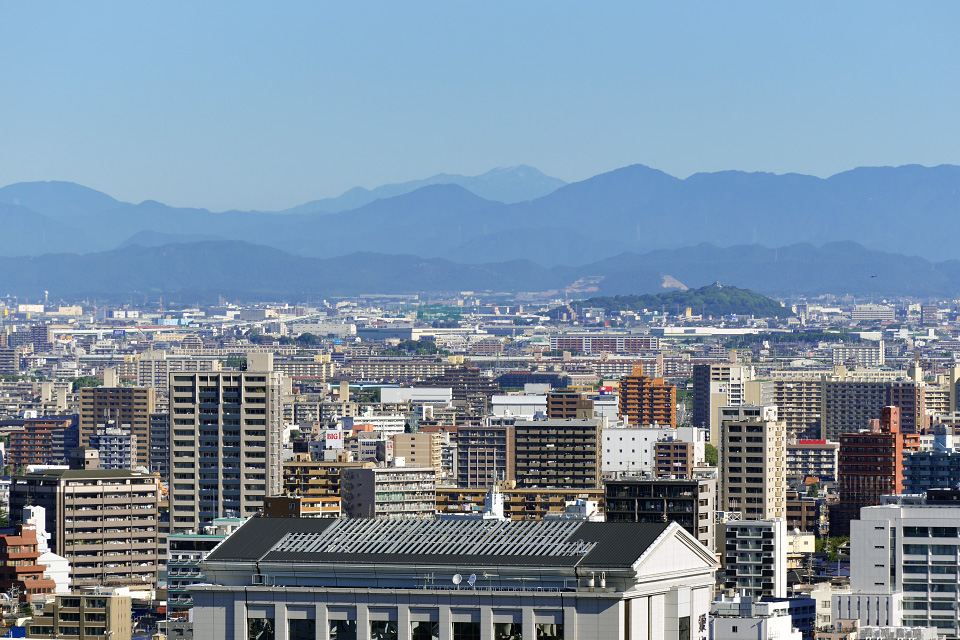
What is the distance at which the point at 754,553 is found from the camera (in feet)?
139

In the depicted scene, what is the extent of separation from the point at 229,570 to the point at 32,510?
110 feet

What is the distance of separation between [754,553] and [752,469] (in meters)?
14.7

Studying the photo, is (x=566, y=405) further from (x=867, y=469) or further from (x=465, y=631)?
(x=465, y=631)

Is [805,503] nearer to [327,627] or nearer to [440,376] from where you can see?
[327,627]

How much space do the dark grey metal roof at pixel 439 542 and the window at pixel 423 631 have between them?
521 millimetres

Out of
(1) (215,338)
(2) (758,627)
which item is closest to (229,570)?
(2) (758,627)

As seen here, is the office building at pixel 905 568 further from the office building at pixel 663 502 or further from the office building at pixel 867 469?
the office building at pixel 867 469

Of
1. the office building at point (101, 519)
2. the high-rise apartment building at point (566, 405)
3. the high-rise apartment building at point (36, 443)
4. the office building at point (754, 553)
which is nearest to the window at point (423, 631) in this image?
the office building at point (754, 553)

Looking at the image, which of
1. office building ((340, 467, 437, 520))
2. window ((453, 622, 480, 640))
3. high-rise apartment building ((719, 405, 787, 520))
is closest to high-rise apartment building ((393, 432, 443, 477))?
office building ((340, 467, 437, 520))

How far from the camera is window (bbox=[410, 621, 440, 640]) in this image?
17250mm

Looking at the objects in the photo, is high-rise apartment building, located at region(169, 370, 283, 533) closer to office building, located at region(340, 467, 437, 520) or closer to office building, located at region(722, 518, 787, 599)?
office building, located at region(340, 467, 437, 520)

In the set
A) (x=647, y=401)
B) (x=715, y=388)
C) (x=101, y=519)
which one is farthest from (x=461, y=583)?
(x=715, y=388)

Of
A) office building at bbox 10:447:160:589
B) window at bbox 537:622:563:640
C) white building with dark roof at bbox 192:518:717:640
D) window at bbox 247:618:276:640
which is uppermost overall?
white building with dark roof at bbox 192:518:717:640

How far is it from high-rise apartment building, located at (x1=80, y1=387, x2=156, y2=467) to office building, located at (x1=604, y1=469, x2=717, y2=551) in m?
50.8
